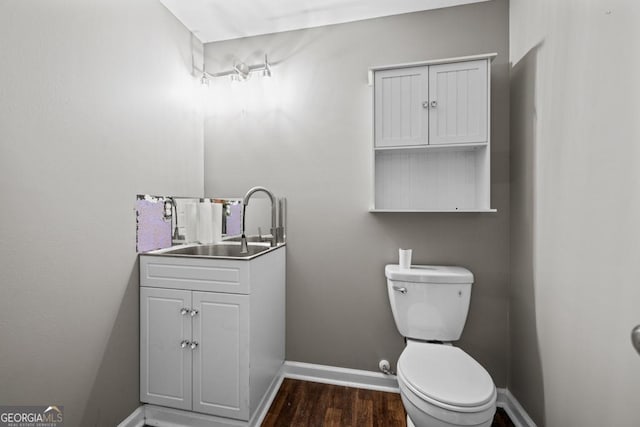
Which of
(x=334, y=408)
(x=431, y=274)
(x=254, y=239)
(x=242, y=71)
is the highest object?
(x=242, y=71)

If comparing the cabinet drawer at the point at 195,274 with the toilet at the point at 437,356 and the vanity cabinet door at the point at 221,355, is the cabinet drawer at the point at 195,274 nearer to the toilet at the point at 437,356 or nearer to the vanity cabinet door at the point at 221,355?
the vanity cabinet door at the point at 221,355

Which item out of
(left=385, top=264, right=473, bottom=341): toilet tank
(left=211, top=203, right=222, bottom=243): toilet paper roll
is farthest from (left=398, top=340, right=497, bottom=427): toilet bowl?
(left=211, top=203, right=222, bottom=243): toilet paper roll

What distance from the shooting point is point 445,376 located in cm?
122

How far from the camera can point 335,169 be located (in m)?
1.89

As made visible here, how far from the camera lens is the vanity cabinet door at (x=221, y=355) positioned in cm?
142

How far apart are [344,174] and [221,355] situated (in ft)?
4.09

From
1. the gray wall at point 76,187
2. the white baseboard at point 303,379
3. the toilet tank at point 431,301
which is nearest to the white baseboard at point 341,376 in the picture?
the white baseboard at point 303,379

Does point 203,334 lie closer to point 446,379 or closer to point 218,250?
point 218,250

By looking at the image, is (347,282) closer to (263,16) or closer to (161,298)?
(161,298)

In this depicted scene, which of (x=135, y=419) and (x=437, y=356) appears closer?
(x=437, y=356)

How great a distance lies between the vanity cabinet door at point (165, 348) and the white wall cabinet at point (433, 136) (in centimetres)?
121

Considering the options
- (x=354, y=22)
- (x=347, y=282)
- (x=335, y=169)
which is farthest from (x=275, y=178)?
(x=354, y=22)

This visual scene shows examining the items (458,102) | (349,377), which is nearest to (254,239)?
(349,377)

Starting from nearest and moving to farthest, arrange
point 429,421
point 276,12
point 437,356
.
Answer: point 429,421, point 437,356, point 276,12
